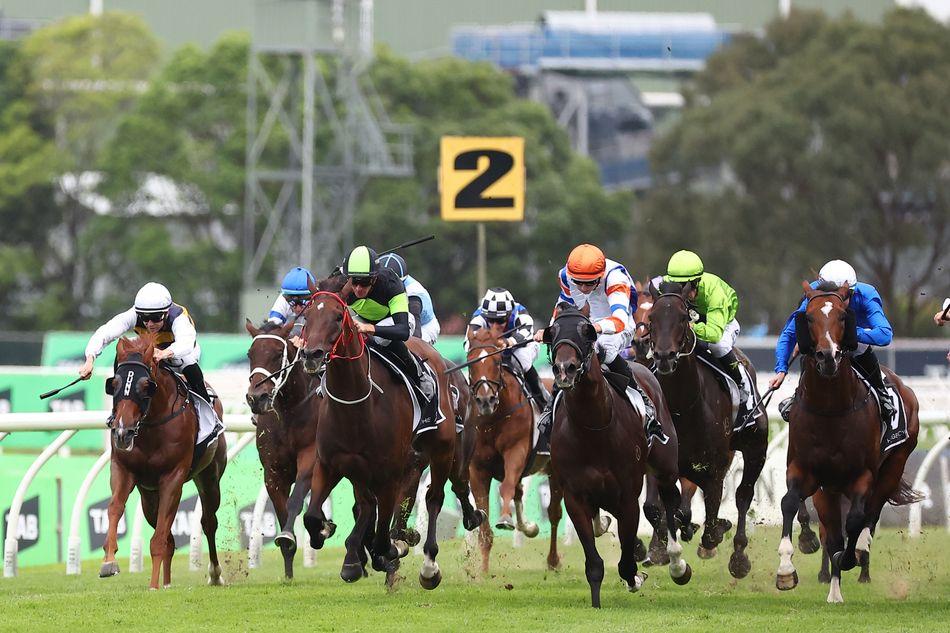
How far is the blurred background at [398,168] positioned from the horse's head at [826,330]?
26.0 meters

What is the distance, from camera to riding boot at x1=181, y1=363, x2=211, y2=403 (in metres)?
10.4

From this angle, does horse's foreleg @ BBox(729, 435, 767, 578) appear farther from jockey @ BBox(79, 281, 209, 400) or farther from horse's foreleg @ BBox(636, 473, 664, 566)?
jockey @ BBox(79, 281, 209, 400)

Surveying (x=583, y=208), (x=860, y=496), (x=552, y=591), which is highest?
(x=583, y=208)

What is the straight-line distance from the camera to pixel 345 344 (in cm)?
902

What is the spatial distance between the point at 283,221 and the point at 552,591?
2874 centimetres

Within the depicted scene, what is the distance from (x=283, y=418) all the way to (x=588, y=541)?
2.62 metres

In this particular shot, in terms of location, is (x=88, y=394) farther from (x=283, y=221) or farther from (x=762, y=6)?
(x=762, y=6)

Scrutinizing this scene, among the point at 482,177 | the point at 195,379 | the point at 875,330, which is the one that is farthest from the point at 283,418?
the point at 482,177

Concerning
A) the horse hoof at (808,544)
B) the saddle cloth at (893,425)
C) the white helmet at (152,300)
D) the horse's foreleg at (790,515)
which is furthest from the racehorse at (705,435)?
the white helmet at (152,300)

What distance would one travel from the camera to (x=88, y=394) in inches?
759

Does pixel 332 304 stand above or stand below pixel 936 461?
above

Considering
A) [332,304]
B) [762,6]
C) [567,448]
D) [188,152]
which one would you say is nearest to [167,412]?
[332,304]

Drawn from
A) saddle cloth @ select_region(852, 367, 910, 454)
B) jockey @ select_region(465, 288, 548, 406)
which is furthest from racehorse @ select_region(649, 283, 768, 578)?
jockey @ select_region(465, 288, 548, 406)

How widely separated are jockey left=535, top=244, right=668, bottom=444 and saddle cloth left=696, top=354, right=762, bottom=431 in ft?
3.72
